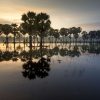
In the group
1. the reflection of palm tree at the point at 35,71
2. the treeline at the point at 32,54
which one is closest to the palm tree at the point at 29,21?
the treeline at the point at 32,54

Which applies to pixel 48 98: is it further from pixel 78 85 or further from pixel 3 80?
pixel 3 80

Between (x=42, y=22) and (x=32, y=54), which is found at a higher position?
(x=42, y=22)

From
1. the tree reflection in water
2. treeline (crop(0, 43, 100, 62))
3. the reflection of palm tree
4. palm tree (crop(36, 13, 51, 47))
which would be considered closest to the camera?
the reflection of palm tree

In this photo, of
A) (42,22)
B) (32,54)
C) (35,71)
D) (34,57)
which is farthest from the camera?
(42,22)

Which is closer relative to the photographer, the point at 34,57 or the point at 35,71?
the point at 35,71

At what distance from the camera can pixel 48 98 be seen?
15.2 m

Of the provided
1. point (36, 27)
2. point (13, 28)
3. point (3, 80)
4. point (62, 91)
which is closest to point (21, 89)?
point (62, 91)

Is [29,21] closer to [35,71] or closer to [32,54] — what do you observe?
[32,54]

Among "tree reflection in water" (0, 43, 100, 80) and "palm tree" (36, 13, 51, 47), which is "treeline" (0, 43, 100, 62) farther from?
"palm tree" (36, 13, 51, 47)

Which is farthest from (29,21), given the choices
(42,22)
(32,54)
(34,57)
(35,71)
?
(35,71)

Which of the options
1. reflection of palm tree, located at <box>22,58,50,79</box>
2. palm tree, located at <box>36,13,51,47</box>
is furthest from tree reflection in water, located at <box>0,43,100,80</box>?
palm tree, located at <box>36,13,51,47</box>

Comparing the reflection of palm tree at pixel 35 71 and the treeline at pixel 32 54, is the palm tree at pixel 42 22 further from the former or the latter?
the reflection of palm tree at pixel 35 71

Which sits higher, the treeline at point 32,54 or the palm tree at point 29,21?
the palm tree at point 29,21

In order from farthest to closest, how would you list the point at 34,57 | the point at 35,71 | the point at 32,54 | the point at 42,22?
the point at 42,22
the point at 32,54
the point at 34,57
the point at 35,71
